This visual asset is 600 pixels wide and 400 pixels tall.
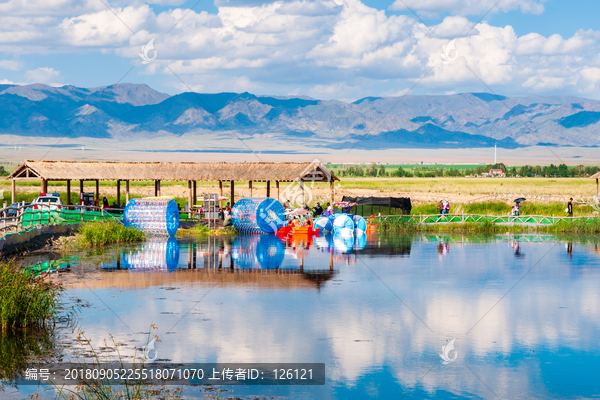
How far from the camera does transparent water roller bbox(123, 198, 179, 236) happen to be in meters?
35.8

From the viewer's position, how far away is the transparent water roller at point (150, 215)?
3575 centimetres

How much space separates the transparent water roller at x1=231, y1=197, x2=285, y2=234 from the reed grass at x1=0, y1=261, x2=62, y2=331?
2337 centimetres

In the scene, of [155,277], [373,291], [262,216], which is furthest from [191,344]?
[262,216]

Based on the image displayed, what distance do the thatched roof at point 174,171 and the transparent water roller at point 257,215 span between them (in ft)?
17.7

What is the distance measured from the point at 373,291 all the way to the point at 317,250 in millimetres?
11111

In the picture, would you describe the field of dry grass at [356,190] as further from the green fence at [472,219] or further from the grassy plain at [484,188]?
the green fence at [472,219]

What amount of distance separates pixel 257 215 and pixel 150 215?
5843 mm

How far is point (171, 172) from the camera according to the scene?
4716cm

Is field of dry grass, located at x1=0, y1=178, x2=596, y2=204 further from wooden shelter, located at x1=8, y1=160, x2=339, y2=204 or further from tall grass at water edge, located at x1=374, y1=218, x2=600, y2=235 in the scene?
tall grass at water edge, located at x1=374, y1=218, x2=600, y2=235

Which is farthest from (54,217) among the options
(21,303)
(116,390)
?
(116,390)

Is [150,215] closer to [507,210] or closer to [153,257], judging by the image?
[153,257]

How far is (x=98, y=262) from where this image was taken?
25453 mm

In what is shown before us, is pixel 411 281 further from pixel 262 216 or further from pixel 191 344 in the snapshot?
pixel 262 216

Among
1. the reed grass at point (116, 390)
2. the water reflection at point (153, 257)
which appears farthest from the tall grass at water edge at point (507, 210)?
the reed grass at point (116, 390)
